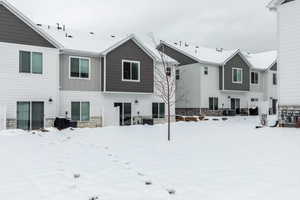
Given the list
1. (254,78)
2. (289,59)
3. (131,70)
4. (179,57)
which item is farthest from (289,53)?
(254,78)

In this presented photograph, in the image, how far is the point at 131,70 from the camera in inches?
923

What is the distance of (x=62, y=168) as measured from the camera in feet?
25.1

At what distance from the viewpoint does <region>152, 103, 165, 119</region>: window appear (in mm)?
25244

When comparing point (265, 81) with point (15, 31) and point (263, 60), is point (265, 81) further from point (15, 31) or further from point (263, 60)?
point (15, 31)

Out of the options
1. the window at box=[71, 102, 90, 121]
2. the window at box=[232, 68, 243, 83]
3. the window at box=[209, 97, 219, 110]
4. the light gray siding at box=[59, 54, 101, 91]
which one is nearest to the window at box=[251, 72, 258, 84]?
the window at box=[232, 68, 243, 83]

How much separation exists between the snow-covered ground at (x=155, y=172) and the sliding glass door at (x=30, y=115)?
25.6 feet

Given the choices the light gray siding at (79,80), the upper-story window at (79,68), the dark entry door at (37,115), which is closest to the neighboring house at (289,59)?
the light gray siding at (79,80)

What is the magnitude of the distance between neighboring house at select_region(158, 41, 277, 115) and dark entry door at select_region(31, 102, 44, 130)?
1410 cm

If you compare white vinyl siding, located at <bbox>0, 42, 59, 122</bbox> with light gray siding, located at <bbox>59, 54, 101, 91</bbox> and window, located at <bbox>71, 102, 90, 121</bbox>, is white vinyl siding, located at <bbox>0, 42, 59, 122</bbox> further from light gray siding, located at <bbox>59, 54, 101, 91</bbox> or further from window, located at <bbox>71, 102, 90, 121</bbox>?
window, located at <bbox>71, 102, 90, 121</bbox>

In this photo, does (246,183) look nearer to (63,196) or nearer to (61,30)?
(63,196)

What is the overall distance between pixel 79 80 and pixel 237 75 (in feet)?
59.7

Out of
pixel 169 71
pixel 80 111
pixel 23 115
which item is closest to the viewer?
pixel 23 115

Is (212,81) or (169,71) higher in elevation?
(169,71)

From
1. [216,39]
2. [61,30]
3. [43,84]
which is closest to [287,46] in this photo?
[43,84]
